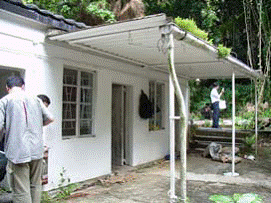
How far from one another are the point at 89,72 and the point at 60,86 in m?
1.03

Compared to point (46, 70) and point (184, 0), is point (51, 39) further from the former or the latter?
point (184, 0)

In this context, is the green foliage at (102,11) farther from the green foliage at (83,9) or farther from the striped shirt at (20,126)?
the striped shirt at (20,126)

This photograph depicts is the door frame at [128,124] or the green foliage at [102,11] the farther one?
the green foliage at [102,11]

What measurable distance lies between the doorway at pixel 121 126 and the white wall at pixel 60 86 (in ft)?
0.57

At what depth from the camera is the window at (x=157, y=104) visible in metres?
9.83

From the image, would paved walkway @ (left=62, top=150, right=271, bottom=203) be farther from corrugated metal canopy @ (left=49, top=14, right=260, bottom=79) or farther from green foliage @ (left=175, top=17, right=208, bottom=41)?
green foliage @ (left=175, top=17, right=208, bottom=41)

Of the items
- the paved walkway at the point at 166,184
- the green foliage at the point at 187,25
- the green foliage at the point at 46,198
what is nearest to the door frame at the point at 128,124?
the paved walkway at the point at 166,184

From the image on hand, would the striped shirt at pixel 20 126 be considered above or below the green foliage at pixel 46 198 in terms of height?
above

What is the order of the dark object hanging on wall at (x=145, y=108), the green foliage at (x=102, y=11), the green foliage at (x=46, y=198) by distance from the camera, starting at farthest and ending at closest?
1. the green foliage at (x=102, y=11)
2. the dark object hanging on wall at (x=145, y=108)
3. the green foliage at (x=46, y=198)

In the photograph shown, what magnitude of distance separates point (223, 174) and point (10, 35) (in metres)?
6.05

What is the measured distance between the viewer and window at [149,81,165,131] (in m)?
9.83

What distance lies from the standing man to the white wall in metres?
1.49

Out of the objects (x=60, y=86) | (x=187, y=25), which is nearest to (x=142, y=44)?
(x=187, y=25)

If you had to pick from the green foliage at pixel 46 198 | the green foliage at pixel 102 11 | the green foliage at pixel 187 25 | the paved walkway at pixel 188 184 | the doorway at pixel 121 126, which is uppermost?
the green foliage at pixel 102 11
